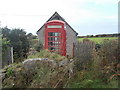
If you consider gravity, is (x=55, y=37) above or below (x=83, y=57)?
above

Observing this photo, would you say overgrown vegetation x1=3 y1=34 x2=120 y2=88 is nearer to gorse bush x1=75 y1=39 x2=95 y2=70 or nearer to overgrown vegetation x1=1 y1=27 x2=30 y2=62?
gorse bush x1=75 y1=39 x2=95 y2=70

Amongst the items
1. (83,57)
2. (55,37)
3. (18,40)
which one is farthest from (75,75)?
(18,40)

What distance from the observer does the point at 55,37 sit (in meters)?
5.88

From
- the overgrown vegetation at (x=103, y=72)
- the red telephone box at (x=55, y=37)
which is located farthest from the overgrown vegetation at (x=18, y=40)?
the overgrown vegetation at (x=103, y=72)

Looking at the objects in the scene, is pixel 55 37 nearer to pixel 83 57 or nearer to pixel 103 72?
pixel 83 57

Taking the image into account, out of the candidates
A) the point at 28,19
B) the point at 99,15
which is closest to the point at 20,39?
the point at 28,19

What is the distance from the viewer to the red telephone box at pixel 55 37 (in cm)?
589

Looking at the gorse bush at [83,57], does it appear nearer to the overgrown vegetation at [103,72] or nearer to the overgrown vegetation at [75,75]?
the overgrown vegetation at [75,75]

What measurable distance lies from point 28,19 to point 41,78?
4628 millimetres

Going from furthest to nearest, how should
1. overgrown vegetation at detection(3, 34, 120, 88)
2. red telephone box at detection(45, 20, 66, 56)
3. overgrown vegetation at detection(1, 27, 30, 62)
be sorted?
overgrown vegetation at detection(1, 27, 30, 62) < red telephone box at detection(45, 20, 66, 56) < overgrown vegetation at detection(3, 34, 120, 88)

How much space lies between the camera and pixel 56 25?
19.7 feet

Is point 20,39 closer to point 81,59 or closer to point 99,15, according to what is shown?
point 99,15

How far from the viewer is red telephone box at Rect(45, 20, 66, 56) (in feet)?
19.3

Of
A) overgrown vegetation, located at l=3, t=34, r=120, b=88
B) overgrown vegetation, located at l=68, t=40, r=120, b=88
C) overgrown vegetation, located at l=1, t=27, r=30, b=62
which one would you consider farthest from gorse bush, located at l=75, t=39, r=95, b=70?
overgrown vegetation, located at l=1, t=27, r=30, b=62
